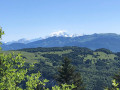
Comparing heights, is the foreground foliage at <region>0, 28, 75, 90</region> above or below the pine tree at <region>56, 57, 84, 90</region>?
above

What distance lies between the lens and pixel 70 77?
44.0m

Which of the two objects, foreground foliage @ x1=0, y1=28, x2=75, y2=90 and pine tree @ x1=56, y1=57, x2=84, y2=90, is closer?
foreground foliage @ x1=0, y1=28, x2=75, y2=90

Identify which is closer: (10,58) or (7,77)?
(7,77)

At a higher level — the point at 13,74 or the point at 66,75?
the point at 13,74

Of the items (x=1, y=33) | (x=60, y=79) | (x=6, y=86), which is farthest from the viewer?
(x=60, y=79)

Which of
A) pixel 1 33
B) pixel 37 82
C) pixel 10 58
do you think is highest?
pixel 1 33

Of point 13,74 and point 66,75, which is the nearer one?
point 13,74

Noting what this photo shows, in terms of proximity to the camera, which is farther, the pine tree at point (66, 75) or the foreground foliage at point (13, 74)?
the pine tree at point (66, 75)

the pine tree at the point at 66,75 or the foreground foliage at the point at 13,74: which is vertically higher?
the foreground foliage at the point at 13,74

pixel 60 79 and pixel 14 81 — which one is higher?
pixel 14 81

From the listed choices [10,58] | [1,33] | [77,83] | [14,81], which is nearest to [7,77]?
[14,81]

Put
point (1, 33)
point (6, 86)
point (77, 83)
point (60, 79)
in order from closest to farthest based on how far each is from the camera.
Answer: point (6, 86)
point (1, 33)
point (60, 79)
point (77, 83)

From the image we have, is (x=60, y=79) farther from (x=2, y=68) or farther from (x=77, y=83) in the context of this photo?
(x=2, y=68)

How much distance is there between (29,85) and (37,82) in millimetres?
603
